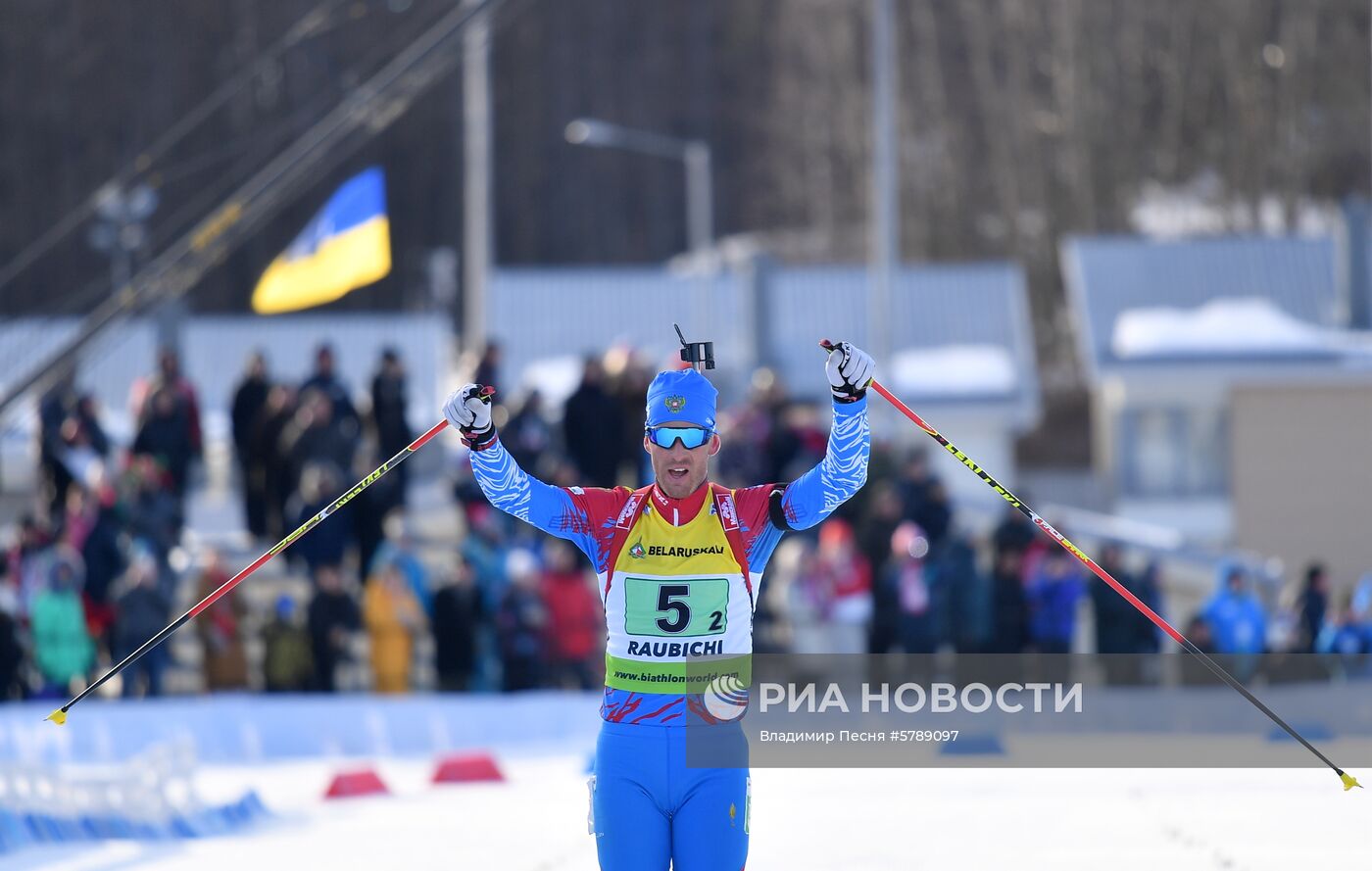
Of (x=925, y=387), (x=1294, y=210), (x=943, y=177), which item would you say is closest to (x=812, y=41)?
(x=943, y=177)

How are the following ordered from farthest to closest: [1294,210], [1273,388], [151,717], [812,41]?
[812,41] → [1294,210] → [1273,388] → [151,717]

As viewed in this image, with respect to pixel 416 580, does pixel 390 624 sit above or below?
below

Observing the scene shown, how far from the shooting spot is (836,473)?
247 inches

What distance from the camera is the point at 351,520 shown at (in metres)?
14.7

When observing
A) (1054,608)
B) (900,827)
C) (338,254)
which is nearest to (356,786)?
(338,254)

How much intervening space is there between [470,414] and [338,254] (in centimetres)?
503

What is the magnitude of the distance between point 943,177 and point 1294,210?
939 cm

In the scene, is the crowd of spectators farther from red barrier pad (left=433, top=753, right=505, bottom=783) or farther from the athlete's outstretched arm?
the athlete's outstretched arm

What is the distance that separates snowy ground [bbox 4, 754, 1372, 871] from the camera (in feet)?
27.4

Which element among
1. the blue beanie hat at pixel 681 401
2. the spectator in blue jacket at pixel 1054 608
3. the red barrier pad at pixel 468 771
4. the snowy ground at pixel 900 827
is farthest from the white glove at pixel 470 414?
the spectator in blue jacket at pixel 1054 608

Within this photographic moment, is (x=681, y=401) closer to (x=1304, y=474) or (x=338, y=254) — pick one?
(x=338, y=254)

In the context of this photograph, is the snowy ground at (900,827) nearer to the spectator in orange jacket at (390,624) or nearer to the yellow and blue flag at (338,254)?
the yellow and blue flag at (338,254)

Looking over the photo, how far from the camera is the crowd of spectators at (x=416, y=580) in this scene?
1394cm

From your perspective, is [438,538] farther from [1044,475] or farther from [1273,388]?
[1044,475]
